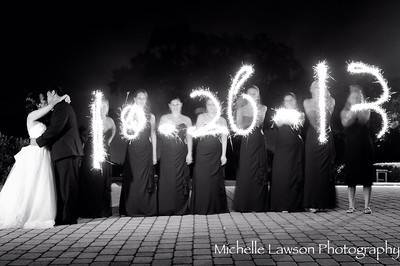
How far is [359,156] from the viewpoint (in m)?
10.0

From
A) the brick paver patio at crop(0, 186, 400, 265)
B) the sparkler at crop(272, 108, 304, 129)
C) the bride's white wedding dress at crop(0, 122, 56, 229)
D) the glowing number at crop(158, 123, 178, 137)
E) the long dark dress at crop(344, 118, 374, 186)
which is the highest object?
the sparkler at crop(272, 108, 304, 129)

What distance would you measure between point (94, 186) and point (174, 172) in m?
1.69

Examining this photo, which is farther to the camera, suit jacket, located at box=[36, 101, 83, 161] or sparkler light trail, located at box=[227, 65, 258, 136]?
sparkler light trail, located at box=[227, 65, 258, 136]

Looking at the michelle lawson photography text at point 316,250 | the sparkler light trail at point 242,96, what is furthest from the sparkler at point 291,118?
the michelle lawson photography text at point 316,250

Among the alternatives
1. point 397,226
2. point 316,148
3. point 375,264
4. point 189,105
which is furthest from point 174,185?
point 189,105

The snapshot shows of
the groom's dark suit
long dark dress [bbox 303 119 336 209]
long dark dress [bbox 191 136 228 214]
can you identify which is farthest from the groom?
long dark dress [bbox 303 119 336 209]

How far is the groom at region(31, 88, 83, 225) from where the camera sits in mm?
9039

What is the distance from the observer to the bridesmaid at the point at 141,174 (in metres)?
10.4

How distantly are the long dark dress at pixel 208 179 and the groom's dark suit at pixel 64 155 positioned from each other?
2.54 meters

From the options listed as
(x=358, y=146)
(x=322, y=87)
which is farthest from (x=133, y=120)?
(x=358, y=146)

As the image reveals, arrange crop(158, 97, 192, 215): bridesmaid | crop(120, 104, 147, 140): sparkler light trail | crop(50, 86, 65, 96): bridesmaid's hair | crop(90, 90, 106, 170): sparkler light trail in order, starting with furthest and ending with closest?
crop(158, 97, 192, 215): bridesmaid, crop(120, 104, 147, 140): sparkler light trail, crop(90, 90, 106, 170): sparkler light trail, crop(50, 86, 65, 96): bridesmaid's hair

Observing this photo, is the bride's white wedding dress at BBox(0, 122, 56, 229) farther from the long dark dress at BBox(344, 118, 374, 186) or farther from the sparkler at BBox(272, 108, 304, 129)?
the long dark dress at BBox(344, 118, 374, 186)

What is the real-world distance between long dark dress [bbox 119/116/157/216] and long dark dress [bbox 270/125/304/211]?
2626 millimetres

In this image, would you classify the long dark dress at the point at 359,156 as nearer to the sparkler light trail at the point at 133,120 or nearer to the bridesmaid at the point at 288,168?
the bridesmaid at the point at 288,168
